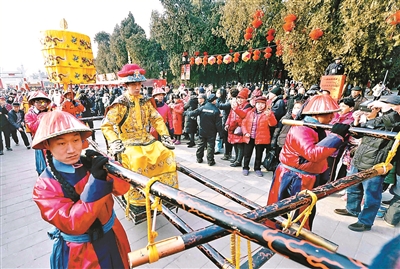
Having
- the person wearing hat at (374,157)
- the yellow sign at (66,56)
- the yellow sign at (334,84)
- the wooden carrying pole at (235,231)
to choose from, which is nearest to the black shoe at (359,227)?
the person wearing hat at (374,157)

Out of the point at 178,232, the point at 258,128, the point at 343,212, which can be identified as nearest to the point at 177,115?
the point at 258,128

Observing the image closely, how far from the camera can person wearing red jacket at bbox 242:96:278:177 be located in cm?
510

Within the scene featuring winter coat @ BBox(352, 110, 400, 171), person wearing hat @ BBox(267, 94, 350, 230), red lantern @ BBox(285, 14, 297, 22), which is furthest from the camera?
red lantern @ BBox(285, 14, 297, 22)

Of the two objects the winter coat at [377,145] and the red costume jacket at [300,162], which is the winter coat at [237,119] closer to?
the winter coat at [377,145]

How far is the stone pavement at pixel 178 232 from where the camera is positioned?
2.68m

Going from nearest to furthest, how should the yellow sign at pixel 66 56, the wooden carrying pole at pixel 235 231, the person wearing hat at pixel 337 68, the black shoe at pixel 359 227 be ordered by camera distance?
the wooden carrying pole at pixel 235 231 < the black shoe at pixel 359 227 < the yellow sign at pixel 66 56 < the person wearing hat at pixel 337 68

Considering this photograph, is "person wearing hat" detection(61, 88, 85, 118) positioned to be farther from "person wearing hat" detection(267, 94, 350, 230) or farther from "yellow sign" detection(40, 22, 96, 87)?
"person wearing hat" detection(267, 94, 350, 230)

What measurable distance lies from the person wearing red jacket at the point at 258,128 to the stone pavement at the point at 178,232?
560 millimetres

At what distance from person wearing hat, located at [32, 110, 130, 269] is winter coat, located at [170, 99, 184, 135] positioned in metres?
6.32

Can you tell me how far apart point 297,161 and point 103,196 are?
7.01 feet

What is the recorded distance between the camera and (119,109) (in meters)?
3.36

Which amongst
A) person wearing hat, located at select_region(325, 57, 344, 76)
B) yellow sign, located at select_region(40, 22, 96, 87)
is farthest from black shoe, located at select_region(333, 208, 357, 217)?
yellow sign, located at select_region(40, 22, 96, 87)

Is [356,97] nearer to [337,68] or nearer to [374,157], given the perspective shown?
[337,68]

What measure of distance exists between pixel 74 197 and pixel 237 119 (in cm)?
472
